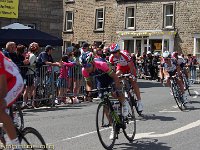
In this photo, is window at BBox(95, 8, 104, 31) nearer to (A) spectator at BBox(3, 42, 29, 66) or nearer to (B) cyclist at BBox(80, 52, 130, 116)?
(A) spectator at BBox(3, 42, 29, 66)

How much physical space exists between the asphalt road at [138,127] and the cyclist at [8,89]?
2578 millimetres

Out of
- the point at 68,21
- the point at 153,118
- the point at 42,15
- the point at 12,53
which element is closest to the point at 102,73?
the point at 153,118

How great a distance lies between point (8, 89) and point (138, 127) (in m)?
5.17

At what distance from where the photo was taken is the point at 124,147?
8.41 m

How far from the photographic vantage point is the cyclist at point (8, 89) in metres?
5.65

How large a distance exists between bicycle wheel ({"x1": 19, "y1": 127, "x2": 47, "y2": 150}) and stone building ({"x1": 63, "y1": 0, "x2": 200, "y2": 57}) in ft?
98.3

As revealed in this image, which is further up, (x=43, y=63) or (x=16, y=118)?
(x=43, y=63)

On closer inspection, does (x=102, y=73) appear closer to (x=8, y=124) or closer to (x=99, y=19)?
(x=8, y=124)

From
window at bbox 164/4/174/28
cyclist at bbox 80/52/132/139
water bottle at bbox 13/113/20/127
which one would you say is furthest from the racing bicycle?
window at bbox 164/4/174/28

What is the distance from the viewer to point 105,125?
8.30 metres

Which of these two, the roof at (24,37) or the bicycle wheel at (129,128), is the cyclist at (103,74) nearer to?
the bicycle wheel at (129,128)

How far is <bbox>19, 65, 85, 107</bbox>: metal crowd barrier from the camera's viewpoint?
45.7 feet

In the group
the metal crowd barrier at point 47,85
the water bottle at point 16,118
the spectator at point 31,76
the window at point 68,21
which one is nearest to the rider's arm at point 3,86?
the water bottle at point 16,118

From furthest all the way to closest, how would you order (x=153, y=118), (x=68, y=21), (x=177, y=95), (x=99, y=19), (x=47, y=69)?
1. (x=68, y=21)
2. (x=99, y=19)
3. (x=47, y=69)
4. (x=177, y=95)
5. (x=153, y=118)
